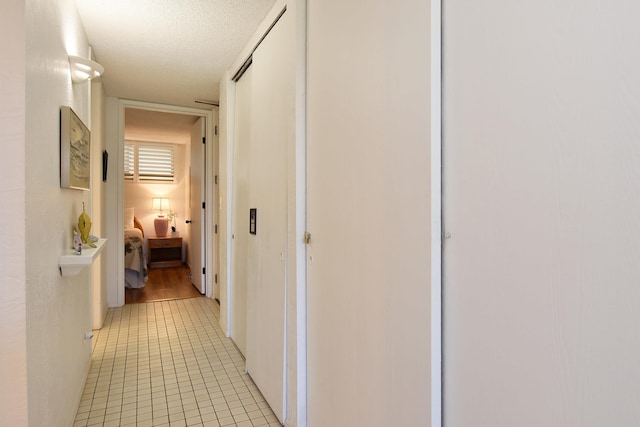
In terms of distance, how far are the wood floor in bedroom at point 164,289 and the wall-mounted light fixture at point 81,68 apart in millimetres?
3128

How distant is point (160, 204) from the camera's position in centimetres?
716

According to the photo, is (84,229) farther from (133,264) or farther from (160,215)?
(160,215)

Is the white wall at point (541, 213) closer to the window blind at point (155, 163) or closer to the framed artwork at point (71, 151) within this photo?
the framed artwork at point (71, 151)

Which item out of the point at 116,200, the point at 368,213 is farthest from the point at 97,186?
the point at 368,213

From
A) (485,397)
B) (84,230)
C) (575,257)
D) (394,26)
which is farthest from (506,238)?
(84,230)

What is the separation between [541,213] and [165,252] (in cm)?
699

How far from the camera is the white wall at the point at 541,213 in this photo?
23.6 inches

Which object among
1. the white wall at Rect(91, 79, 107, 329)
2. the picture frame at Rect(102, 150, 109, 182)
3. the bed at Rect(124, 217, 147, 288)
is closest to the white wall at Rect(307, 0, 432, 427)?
the white wall at Rect(91, 79, 107, 329)

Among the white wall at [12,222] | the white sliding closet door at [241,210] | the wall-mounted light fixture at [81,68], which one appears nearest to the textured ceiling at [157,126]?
the white sliding closet door at [241,210]

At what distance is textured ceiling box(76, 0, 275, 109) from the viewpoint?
7.20 ft

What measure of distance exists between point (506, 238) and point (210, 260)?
14.4ft

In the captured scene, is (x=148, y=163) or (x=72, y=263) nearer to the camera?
(x=72, y=263)

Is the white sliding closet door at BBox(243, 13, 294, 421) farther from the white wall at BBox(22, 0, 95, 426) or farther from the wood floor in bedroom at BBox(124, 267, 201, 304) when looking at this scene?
the wood floor in bedroom at BBox(124, 267, 201, 304)

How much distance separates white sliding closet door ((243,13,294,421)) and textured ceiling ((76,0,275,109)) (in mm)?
261
